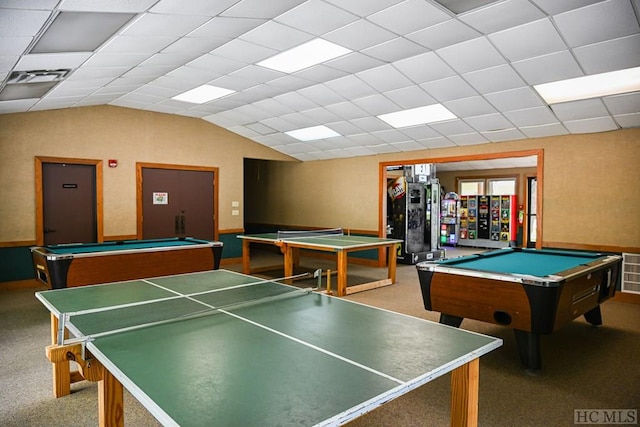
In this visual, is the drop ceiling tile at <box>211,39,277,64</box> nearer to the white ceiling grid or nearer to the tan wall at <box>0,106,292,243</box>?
the white ceiling grid

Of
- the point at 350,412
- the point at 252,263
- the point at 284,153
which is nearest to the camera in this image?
the point at 350,412

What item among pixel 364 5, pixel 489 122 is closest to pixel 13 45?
pixel 364 5

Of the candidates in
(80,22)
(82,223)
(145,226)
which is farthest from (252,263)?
(80,22)

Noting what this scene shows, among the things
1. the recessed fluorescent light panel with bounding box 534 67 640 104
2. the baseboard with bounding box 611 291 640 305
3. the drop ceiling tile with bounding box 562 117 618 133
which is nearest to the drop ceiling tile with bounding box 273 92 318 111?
the recessed fluorescent light panel with bounding box 534 67 640 104

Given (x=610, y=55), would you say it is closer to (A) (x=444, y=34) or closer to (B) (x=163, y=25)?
(A) (x=444, y=34)

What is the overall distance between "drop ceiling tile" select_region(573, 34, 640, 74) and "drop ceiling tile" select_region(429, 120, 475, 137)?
7.19 ft

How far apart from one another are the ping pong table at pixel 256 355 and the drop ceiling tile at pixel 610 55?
136 inches

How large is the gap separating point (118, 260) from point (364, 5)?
157 inches

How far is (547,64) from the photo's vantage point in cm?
429

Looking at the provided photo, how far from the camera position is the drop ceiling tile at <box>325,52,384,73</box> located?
4622 mm

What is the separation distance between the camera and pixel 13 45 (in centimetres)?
321

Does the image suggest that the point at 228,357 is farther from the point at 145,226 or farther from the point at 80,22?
the point at 145,226

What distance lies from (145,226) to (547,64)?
277 inches

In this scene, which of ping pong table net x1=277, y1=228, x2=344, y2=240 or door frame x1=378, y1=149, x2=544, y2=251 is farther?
ping pong table net x1=277, y1=228, x2=344, y2=240
